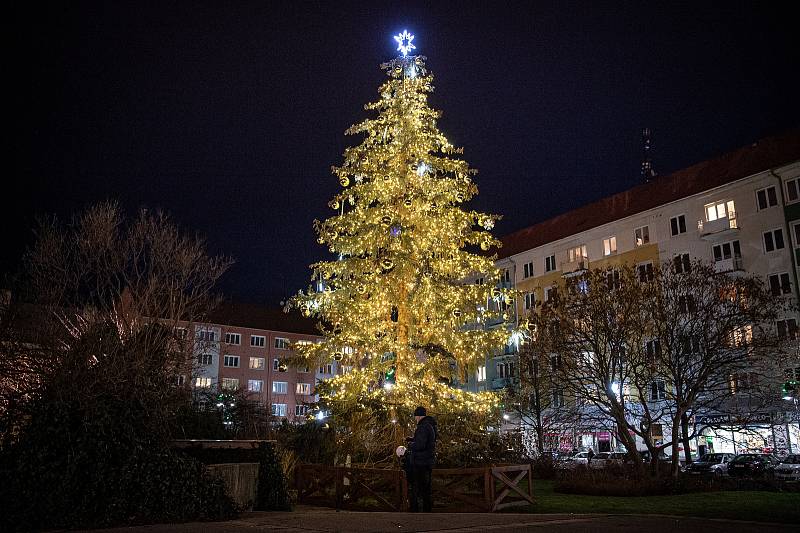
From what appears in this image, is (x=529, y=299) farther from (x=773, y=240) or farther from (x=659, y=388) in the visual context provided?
(x=659, y=388)

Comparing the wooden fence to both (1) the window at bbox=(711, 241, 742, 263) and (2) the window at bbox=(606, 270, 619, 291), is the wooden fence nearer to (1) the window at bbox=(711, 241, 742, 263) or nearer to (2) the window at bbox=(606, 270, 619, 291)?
(2) the window at bbox=(606, 270, 619, 291)

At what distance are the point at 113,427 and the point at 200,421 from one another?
8680 mm

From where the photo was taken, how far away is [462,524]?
1009 cm

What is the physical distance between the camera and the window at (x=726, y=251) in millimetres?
42781

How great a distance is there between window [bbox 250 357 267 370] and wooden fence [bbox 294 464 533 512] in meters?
63.8

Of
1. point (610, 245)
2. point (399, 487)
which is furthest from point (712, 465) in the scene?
point (399, 487)

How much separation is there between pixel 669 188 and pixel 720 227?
237 inches

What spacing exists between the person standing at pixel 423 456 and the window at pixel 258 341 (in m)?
68.8

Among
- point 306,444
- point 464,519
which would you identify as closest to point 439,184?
point 306,444

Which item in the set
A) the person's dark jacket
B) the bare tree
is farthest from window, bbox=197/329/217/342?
the bare tree

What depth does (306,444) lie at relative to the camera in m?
22.0

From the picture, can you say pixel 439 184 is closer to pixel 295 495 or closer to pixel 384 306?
pixel 384 306

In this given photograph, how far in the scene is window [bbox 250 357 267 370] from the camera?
77812 millimetres

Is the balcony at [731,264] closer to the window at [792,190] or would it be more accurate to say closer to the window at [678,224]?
the window at [678,224]
